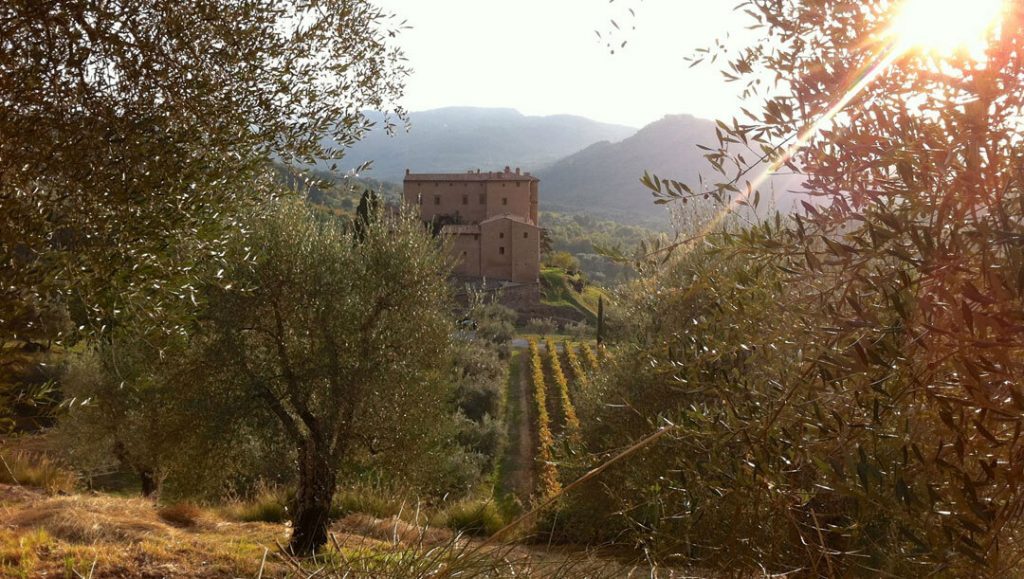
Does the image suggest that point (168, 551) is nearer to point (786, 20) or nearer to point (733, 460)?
point (733, 460)

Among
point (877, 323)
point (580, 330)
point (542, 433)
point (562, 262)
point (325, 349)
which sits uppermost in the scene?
point (877, 323)

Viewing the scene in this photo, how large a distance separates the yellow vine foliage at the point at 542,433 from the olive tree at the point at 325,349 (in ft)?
9.60

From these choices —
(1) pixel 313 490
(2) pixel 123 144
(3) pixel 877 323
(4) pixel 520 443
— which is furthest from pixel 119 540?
(4) pixel 520 443

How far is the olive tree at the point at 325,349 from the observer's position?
395 inches

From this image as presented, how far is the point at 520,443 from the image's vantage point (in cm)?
2673

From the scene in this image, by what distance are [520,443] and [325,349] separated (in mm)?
17385

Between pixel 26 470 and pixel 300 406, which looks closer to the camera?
pixel 300 406

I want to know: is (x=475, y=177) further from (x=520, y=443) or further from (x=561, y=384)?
(x=520, y=443)

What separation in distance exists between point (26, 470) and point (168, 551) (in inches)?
320

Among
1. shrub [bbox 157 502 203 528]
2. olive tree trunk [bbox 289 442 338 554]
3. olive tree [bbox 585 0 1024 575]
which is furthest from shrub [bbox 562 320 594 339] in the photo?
olive tree [bbox 585 0 1024 575]

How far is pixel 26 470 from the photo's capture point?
1388 centimetres

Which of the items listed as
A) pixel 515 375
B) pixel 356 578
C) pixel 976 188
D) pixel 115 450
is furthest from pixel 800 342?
pixel 515 375

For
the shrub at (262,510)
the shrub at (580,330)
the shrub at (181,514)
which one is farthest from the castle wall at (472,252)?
the shrub at (181,514)

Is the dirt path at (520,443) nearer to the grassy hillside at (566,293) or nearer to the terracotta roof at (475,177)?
the grassy hillside at (566,293)
